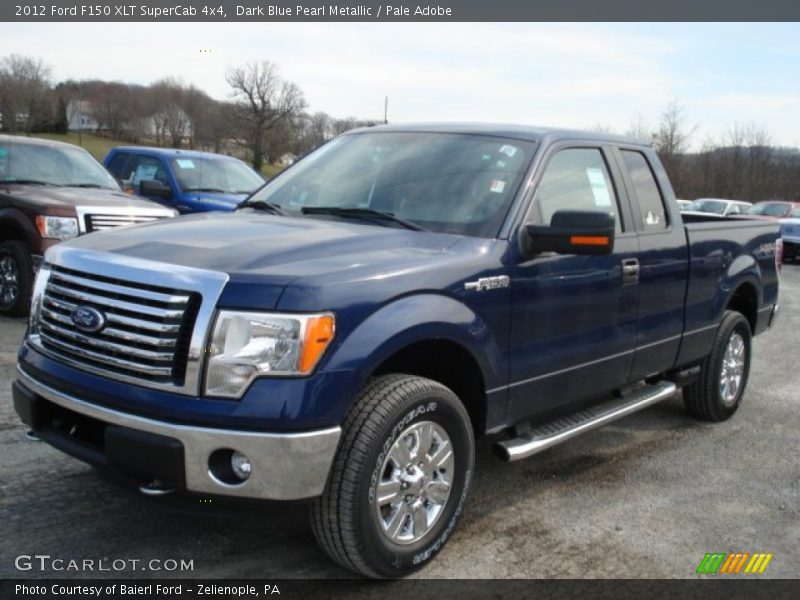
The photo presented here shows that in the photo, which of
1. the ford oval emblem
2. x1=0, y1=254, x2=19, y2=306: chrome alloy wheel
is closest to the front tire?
the ford oval emblem

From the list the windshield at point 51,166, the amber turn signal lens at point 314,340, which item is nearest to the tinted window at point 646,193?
the amber turn signal lens at point 314,340

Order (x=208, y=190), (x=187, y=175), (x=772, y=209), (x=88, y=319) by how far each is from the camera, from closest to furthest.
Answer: (x=88, y=319)
(x=208, y=190)
(x=187, y=175)
(x=772, y=209)

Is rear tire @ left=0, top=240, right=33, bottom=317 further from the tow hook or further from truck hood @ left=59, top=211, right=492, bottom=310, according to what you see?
the tow hook

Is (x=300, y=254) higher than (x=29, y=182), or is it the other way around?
(x=29, y=182)

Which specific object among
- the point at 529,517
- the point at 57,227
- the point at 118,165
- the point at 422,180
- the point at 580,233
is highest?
the point at 118,165

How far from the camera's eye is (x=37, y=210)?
26.2 feet

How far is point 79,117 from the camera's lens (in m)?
14.8

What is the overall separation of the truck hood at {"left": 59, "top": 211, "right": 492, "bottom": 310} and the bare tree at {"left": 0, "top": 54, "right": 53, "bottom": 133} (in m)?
9.79

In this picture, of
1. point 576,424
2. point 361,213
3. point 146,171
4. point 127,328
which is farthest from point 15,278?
point 576,424

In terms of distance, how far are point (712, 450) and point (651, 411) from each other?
96cm

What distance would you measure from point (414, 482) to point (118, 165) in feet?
35.1

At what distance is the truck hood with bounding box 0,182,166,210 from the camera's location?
8102mm

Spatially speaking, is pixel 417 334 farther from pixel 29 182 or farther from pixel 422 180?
pixel 29 182

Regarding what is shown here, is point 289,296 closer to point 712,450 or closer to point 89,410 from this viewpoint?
point 89,410
